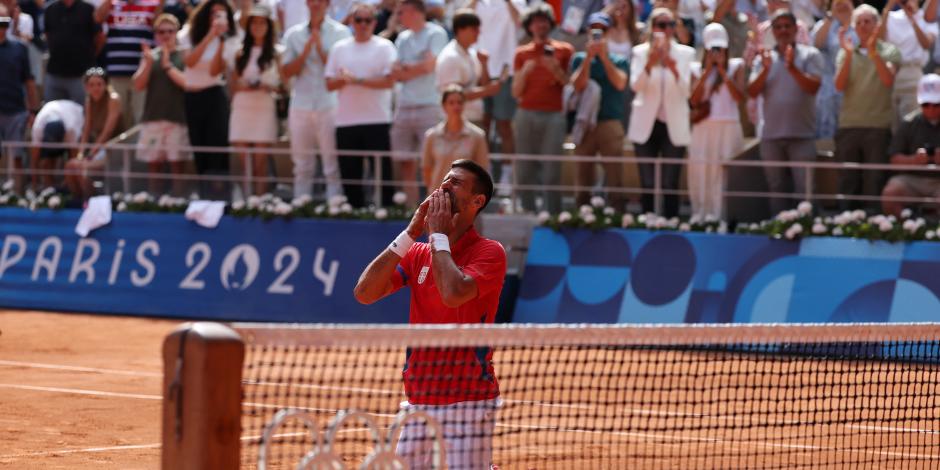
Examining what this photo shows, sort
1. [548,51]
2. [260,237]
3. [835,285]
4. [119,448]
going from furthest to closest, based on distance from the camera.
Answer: [260,237]
[548,51]
[835,285]
[119,448]

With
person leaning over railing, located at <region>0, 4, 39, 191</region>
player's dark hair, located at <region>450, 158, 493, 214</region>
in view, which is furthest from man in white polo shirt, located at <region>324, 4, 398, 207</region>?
player's dark hair, located at <region>450, 158, 493, 214</region>

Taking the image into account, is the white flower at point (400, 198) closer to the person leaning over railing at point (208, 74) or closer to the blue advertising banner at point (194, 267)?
the blue advertising banner at point (194, 267)

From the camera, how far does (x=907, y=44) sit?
16.1 meters

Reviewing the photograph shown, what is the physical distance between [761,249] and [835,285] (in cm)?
88

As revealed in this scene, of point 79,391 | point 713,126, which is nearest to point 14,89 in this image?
point 79,391

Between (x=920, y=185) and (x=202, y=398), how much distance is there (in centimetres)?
1149

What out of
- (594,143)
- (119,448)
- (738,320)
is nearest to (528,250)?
(594,143)

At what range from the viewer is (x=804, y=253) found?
15.4m

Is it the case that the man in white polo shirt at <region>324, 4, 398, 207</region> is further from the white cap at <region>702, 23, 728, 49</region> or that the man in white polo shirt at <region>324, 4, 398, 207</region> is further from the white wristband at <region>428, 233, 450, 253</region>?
the white wristband at <region>428, 233, 450, 253</region>

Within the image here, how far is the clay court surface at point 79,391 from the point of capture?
32.4ft

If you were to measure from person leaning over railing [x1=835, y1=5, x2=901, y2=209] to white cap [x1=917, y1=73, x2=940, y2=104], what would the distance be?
2.58 feet

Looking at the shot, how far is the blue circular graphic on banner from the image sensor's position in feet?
52.4

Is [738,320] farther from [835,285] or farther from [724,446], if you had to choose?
[724,446]

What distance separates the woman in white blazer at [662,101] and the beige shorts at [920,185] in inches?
96.3
